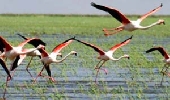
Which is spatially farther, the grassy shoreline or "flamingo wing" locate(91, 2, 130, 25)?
the grassy shoreline

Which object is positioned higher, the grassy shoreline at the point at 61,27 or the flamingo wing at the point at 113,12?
the flamingo wing at the point at 113,12

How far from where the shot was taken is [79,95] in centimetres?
2000

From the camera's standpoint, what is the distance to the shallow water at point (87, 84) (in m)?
19.9

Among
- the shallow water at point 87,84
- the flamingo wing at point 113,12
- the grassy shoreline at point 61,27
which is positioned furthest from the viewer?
the grassy shoreline at point 61,27

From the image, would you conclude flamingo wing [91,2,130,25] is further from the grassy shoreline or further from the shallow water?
the grassy shoreline

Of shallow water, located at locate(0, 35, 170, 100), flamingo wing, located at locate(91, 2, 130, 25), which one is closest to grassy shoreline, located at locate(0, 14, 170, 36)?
shallow water, located at locate(0, 35, 170, 100)

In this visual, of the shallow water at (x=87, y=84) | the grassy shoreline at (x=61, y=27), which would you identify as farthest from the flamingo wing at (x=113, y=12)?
the grassy shoreline at (x=61, y=27)

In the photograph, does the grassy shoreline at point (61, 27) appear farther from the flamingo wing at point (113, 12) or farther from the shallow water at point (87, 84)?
the flamingo wing at point (113, 12)

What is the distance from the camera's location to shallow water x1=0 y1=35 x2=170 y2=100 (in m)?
19.9

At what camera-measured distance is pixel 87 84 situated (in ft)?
72.8

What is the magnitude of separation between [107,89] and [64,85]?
1.38 meters

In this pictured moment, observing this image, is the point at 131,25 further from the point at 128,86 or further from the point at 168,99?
the point at 168,99

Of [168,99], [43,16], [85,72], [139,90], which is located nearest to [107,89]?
[139,90]

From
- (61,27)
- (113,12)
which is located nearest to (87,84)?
(113,12)
